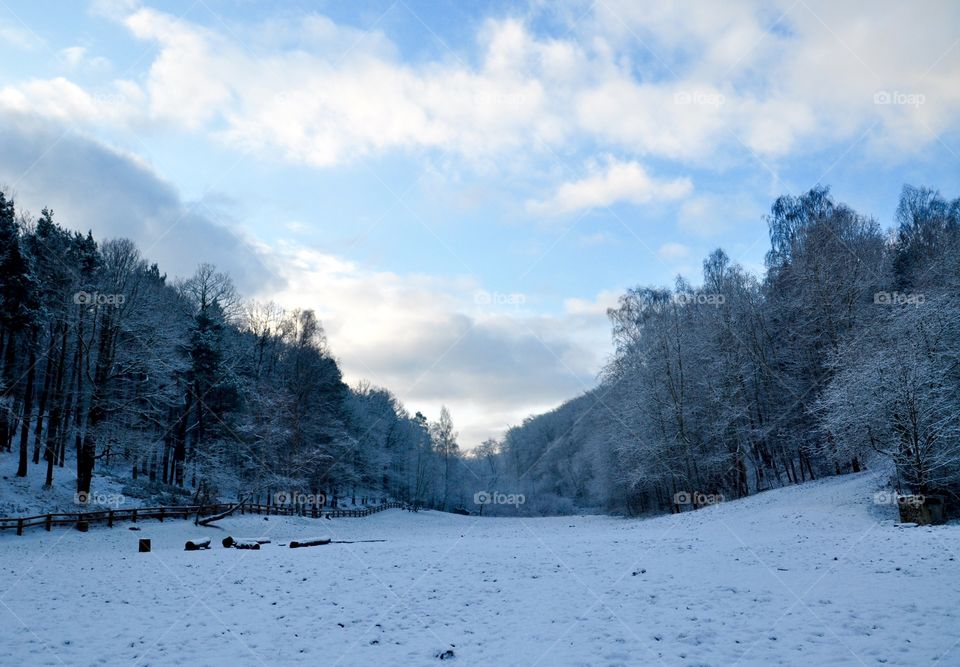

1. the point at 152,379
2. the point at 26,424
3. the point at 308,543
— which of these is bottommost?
the point at 308,543

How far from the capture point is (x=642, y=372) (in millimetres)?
38438

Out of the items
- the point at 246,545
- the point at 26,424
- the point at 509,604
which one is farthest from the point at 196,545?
the point at 509,604

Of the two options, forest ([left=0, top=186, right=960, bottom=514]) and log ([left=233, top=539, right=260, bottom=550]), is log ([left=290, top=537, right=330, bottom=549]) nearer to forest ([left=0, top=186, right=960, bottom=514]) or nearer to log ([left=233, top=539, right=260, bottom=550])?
log ([left=233, top=539, right=260, bottom=550])

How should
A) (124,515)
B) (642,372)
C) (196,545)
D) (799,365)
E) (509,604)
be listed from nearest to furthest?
(509,604) → (196,545) → (124,515) → (799,365) → (642,372)

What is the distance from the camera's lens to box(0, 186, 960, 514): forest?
2222cm

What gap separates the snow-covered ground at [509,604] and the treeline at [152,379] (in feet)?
37.0

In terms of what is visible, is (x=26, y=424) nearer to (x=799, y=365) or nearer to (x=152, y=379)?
(x=152, y=379)

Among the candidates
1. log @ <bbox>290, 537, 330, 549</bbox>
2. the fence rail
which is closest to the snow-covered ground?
log @ <bbox>290, 537, 330, 549</bbox>

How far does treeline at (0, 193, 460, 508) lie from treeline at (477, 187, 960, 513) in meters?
25.2

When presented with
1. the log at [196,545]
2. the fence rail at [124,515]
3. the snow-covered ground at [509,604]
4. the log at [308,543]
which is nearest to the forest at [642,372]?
the fence rail at [124,515]

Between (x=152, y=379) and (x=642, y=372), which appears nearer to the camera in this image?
(x=152, y=379)

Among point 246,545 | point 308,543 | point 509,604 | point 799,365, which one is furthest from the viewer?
point 799,365

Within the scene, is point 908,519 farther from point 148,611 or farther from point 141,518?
point 141,518

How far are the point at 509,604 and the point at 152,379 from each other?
2846 cm
